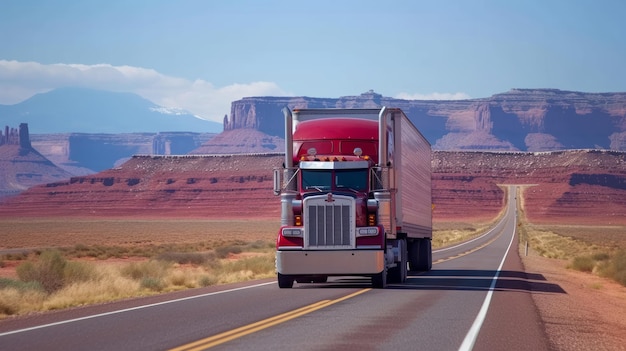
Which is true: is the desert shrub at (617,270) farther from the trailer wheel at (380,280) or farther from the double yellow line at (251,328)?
the double yellow line at (251,328)

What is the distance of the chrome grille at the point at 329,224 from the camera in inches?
901

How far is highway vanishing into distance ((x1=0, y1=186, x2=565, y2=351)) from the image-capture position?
44.1ft

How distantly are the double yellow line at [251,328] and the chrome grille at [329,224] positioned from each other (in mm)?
2523

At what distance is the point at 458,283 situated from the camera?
28.1 m

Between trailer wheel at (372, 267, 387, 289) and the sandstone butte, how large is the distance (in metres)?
133

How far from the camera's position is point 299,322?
16.1 metres

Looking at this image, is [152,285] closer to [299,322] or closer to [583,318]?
[299,322]

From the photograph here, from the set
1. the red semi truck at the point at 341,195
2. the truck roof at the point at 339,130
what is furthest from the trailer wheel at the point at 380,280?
the truck roof at the point at 339,130

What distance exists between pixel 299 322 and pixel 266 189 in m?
155

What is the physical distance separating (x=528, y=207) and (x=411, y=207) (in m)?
143

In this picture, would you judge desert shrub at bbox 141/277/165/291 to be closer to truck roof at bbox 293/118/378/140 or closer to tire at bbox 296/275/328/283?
tire at bbox 296/275/328/283

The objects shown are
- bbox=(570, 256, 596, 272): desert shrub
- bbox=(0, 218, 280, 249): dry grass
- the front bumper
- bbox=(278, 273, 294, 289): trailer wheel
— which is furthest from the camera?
bbox=(0, 218, 280, 249): dry grass

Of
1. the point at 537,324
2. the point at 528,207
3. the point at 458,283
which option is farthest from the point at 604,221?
the point at 537,324

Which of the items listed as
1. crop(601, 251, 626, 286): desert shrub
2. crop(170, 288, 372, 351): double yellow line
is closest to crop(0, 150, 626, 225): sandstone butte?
crop(601, 251, 626, 286): desert shrub
